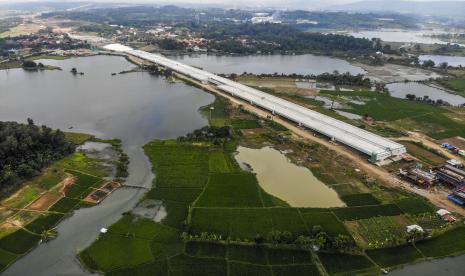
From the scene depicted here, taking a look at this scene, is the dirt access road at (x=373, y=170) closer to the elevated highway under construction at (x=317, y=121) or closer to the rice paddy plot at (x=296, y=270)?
the elevated highway under construction at (x=317, y=121)

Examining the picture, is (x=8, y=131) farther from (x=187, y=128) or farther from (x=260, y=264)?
(x=260, y=264)

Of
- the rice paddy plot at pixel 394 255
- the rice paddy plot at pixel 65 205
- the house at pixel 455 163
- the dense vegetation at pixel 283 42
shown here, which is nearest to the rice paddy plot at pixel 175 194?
the rice paddy plot at pixel 65 205

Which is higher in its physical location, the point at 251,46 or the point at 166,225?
the point at 251,46

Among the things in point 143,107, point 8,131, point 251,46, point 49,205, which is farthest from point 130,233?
point 251,46

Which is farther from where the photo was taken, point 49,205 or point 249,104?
point 249,104

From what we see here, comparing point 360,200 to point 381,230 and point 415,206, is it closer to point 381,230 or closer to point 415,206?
point 381,230

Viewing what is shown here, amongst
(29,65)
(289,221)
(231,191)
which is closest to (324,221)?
(289,221)
